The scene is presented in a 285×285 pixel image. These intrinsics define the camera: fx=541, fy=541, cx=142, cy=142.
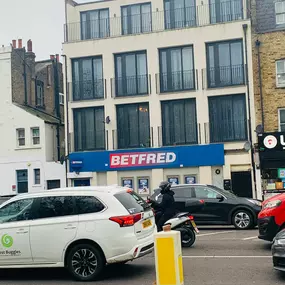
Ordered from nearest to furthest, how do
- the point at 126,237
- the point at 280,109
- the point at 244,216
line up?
the point at 126,237
the point at 244,216
the point at 280,109

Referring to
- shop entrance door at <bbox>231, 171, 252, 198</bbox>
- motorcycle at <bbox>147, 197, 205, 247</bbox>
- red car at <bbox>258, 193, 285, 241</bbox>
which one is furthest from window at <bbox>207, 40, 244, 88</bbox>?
red car at <bbox>258, 193, 285, 241</bbox>

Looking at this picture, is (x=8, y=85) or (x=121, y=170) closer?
(x=121, y=170)

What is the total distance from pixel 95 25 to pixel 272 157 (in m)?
13.5

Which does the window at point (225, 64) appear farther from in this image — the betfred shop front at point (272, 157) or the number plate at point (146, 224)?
the number plate at point (146, 224)

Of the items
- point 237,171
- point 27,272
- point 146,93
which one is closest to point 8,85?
point 146,93

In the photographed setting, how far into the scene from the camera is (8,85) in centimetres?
3425

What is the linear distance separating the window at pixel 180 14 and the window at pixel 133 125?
16.4 ft

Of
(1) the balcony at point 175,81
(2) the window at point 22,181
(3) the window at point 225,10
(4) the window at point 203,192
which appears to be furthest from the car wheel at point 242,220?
(2) the window at point 22,181

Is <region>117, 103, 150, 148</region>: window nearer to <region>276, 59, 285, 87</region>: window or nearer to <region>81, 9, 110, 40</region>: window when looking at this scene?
<region>81, 9, 110, 40</region>: window

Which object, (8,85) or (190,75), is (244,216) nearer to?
(190,75)

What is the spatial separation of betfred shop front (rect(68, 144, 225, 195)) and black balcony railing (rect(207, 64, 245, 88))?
346cm

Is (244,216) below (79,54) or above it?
below

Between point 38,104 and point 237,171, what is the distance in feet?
51.4

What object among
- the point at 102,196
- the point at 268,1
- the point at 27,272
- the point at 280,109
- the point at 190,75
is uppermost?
the point at 268,1
